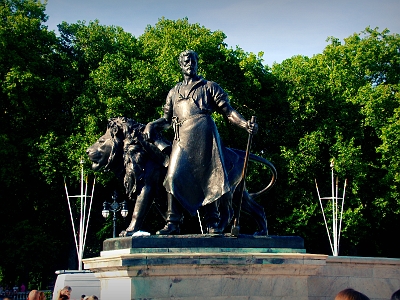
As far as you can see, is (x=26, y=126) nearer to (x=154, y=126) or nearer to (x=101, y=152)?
(x=101, y=152)

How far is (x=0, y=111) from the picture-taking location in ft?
104

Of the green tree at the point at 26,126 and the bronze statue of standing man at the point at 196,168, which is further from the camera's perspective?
the green tree at the point at 26,126

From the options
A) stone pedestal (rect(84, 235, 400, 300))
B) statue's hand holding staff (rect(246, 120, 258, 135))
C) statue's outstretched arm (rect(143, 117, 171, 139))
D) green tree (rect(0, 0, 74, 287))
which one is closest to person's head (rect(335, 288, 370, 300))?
stone pedestal (rect(84, 235, 400, 300))

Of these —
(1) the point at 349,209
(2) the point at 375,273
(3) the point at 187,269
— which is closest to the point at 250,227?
(1) the point at 349,209

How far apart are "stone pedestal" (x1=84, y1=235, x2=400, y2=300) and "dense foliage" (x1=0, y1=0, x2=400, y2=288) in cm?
1943

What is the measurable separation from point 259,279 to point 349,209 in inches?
892

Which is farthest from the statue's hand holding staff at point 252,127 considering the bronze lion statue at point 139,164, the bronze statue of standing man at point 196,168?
the bronze lion statue at point 139,164

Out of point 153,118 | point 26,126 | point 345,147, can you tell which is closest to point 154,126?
point 153,118

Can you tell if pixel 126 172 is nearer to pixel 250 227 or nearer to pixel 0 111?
pixel 250 227

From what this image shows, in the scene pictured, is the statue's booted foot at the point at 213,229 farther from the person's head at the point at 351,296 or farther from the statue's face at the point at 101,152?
the person's head at the point at 351,296

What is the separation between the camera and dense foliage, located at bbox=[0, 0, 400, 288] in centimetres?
3075

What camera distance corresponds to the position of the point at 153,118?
97.7 ft

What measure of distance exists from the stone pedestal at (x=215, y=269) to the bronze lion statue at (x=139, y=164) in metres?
0.66

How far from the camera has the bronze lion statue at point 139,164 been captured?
9.87 metres
